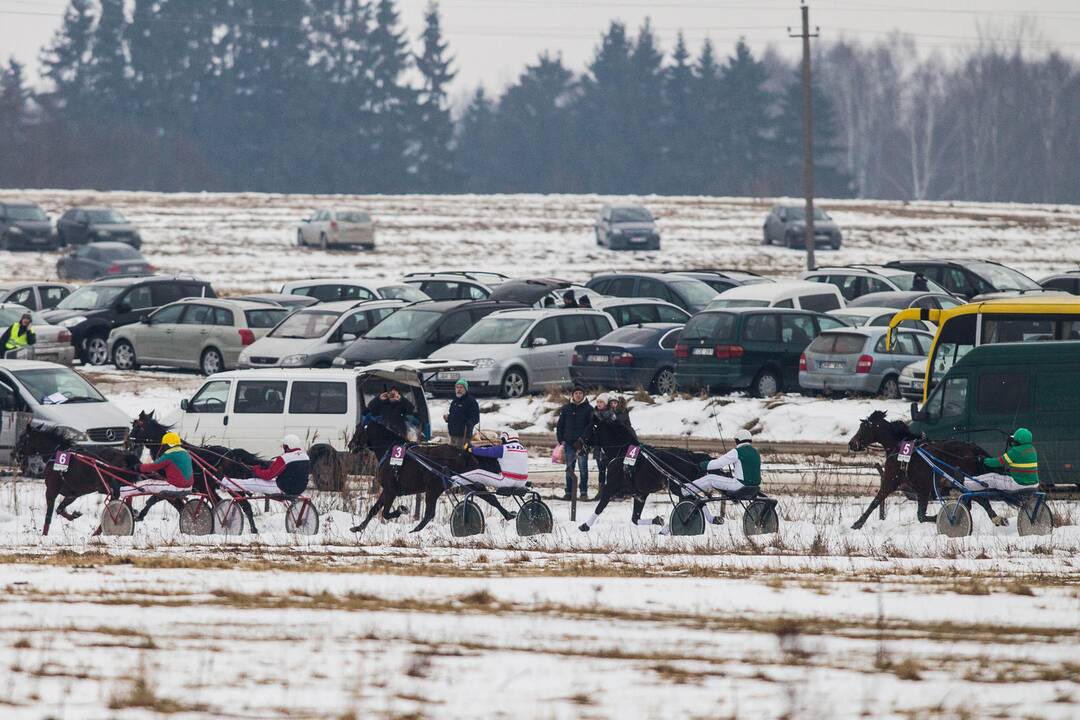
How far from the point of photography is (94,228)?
5750 cm

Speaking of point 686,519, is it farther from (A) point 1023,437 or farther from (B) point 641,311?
(B) point 641,311

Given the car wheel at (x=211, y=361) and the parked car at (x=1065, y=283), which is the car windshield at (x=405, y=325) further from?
the parked car at (x=1065, y=283)

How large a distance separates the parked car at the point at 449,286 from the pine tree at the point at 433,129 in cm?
6978

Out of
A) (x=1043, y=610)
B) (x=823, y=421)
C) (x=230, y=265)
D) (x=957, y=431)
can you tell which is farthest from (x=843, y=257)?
(x=1043, y=610)

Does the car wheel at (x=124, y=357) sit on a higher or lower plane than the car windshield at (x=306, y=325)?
lower

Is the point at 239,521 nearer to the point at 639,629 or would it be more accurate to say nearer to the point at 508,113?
the point at 639,629

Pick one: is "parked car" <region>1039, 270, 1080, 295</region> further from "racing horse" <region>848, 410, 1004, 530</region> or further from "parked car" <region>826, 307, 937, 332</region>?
"racing horse" <region>848, 410, 1004, 530</region>

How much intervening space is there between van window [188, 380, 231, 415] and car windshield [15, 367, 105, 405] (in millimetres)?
1833

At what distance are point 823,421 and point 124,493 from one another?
1138 centimetres

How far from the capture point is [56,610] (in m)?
11.5

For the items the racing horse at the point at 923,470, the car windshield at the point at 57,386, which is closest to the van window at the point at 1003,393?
the racing horse at the point at 923,470

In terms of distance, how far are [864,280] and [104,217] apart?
30.2 m

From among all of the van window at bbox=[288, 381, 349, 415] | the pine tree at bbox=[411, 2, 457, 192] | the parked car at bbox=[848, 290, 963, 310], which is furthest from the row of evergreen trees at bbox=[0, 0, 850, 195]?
the van window at bbox=[288, 381, 349, 415]

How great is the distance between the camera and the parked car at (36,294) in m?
38.1
